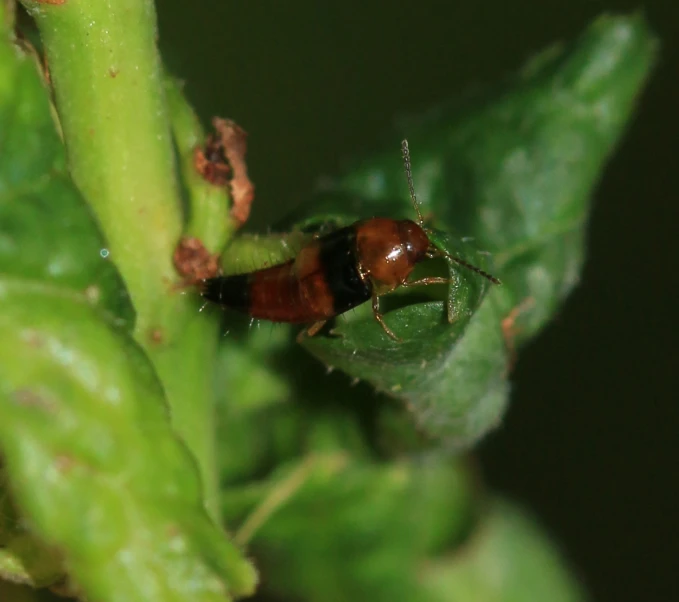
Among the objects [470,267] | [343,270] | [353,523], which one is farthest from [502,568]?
[470,267]

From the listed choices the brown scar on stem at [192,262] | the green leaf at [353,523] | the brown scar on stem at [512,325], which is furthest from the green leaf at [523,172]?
the green leaf at [353,523]

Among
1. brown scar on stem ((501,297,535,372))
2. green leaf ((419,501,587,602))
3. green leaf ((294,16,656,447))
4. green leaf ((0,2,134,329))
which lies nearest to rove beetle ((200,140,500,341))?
green leaf ((294,16,656,447))

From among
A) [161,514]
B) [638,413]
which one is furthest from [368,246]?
[638,413]

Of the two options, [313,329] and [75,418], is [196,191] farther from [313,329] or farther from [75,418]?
[75,418]

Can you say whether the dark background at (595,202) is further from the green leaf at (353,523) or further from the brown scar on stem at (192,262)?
the brown scar on stem at (192,262)

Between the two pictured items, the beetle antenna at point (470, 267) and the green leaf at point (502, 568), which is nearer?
the beetle antenna at point (470, 267)

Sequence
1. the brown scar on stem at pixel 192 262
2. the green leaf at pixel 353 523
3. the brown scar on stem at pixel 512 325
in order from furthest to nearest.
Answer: the green leaf at pixel 353 523
the brown scar on stem at pixel 512 325
the brown scar on stem at pixel 192 262

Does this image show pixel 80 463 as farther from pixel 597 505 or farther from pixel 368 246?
pixel 597 505
